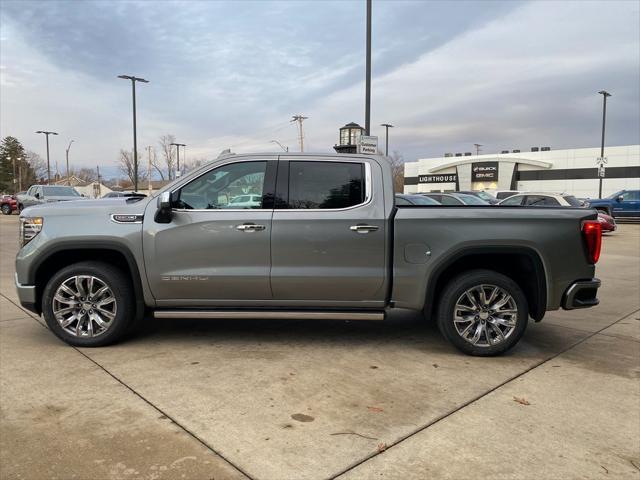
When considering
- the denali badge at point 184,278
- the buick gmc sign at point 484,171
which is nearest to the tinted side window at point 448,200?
the denali badge at point 184,278

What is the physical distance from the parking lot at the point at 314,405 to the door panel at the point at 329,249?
0.62 metres

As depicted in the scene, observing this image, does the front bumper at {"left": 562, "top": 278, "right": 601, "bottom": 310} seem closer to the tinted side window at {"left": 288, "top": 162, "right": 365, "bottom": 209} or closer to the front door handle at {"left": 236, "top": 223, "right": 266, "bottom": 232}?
the tinted side window at {"left": 288, "top": 162, "right": 365, "bottom": 209}

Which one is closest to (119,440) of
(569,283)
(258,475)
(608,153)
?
(258,475)

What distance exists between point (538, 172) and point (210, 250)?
56.9 m

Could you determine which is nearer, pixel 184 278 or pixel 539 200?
pixel 184 278

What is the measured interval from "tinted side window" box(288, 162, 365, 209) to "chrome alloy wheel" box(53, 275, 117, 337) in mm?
2007

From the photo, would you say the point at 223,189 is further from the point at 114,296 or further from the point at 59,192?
the point at 59,192

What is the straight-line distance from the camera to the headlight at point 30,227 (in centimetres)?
488

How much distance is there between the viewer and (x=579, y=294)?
4.72 meters

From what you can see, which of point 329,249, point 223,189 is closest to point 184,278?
point 223,189

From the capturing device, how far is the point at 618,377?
4352 millimetres

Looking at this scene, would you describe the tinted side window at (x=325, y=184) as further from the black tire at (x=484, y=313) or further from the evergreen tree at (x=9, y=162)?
the evergreen tree at (x=9, y=162)

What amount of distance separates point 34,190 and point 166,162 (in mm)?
64295

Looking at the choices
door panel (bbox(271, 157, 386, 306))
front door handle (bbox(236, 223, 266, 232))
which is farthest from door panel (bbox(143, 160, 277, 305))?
door panel (bbox(271, 157, 386, 306))
